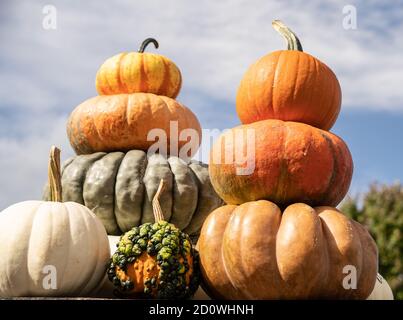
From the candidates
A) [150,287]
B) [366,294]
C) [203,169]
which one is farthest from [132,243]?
[203,169]

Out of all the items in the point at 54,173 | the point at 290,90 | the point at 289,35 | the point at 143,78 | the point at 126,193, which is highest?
the point at 289,35

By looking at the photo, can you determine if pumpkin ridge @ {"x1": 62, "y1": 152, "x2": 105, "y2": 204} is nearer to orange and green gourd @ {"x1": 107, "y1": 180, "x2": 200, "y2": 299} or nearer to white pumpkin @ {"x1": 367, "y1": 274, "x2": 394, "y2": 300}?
orange and green gourd @ {"x1": 107, "y1": 180, "x2": 200, "y2": 299}

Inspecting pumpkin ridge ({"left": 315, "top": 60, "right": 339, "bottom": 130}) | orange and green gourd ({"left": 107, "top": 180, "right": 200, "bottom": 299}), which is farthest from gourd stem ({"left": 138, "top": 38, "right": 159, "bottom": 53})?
orange and green gourd ({"left": 107, "top": 180, "right": 200, "bottom": 299})

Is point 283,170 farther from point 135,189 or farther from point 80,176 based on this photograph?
point 80,176

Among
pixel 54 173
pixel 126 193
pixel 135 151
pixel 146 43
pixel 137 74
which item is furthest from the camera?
pixel 146 43

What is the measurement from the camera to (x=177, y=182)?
4484mm

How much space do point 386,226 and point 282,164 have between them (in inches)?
71.4

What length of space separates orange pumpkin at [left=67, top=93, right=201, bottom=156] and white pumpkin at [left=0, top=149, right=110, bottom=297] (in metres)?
1.48

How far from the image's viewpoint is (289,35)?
351 centimetres

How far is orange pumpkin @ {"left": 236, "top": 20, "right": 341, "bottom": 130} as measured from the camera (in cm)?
320

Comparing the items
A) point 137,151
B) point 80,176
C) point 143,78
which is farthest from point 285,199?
point 143,78

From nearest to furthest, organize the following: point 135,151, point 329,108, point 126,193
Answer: point 329,108, point 126,193, point 135,151
